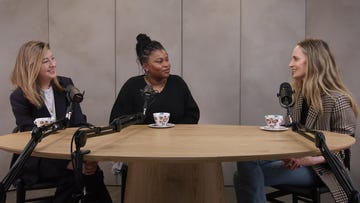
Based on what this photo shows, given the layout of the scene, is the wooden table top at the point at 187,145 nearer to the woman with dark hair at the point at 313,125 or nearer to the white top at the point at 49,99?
the woman with dark hair at the point at 313,125

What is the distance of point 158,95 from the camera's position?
266 centimetres

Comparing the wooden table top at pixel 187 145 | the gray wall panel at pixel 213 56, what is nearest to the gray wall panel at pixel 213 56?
the gray wall panel at pixel 213 56

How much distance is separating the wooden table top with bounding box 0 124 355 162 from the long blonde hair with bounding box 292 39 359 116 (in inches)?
11.2

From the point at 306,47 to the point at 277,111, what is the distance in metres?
1.41

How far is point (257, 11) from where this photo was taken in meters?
3.48

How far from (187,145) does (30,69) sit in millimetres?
1391

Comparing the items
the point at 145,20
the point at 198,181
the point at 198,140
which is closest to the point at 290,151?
the point at 198,140

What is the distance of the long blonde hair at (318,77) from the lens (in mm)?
2053

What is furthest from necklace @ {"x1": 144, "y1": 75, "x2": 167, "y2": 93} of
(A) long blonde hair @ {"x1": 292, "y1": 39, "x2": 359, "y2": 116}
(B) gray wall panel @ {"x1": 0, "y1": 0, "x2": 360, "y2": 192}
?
(A) long blonde hair @ {"x1": 292, "y1": 39, "x2": 359, "y2": 116}

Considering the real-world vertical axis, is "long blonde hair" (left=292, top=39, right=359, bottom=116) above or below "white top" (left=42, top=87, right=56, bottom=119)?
above

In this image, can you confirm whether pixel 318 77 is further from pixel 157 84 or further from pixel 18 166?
pixel 18 166

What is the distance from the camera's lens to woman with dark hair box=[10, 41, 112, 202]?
83.8 inches

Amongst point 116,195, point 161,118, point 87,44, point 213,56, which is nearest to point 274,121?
point 161,118

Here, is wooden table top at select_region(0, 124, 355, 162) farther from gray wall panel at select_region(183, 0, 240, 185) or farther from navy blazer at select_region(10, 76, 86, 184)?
gray wall panel at select_region(183, 0, 240, 185)
